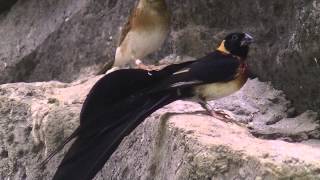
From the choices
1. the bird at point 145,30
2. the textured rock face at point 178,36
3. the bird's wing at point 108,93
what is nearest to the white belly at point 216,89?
the bird's wing at point 108,93

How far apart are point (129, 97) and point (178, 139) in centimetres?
32

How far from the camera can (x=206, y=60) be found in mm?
3232

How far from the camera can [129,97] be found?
299 centimetres

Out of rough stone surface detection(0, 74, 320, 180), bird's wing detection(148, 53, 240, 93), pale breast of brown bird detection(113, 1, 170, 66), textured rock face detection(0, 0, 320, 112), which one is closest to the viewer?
rough stone surface detection(0, 74, 320, 180)

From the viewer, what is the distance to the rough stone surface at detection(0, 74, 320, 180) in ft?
8.08

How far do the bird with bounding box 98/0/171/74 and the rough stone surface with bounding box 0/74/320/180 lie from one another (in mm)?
444

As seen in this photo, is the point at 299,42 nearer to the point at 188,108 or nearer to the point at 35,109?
the point at 188,108

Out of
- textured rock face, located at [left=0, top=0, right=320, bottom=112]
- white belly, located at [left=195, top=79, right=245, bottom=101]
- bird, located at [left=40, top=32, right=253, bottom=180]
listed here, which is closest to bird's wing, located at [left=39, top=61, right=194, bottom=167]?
bird, located at [left=40, top=32, right=253, bottom=180]

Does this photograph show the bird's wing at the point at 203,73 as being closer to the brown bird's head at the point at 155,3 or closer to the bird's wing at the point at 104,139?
the bird's wing at the point at 104,139

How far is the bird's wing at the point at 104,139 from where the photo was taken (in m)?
2.73

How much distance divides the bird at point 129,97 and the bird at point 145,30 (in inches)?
40.7

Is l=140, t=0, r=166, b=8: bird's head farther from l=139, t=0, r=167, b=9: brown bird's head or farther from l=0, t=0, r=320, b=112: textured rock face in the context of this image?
l=0, t=0, r=320, b=112: textured rock face

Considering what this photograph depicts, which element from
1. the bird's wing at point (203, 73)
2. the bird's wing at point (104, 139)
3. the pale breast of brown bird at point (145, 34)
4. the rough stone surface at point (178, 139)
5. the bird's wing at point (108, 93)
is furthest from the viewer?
the pale breast of brown bird at point (145, 34)

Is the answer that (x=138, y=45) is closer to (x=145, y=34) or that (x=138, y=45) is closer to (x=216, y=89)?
(x=145, y=34)
